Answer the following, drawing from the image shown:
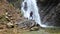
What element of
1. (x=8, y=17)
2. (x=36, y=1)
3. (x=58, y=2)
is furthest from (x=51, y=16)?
(x=8, y=17)

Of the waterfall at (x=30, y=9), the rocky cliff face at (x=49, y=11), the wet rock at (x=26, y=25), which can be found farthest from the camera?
the waterfall at (x=30, y=9)

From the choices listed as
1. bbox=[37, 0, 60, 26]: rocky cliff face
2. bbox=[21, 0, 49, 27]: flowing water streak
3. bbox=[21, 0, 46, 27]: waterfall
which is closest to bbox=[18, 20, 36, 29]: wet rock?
bbox=[37, 0, 60, 26]: rocky cliff face

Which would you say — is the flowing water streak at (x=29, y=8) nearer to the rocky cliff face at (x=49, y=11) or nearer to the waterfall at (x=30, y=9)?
the waterfall at (x=30, y=9)

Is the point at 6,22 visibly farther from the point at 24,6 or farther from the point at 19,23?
the point at 24,6

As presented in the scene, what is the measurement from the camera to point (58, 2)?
12969 millimetres

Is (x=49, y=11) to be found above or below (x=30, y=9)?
below

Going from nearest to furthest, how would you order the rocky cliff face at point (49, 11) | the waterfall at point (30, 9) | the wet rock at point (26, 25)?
the wet rock at point (26, 25)
the rocky cliff face at point (49, 11)
the waterfall at point (30, 9)

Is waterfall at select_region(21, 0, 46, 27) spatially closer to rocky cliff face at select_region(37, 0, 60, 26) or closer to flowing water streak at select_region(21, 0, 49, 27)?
flowing water streak at select_region(21, 0, 49, 27)

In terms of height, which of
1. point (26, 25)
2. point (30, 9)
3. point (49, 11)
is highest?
point (30, 9)

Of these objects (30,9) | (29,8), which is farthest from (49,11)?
(29,8)

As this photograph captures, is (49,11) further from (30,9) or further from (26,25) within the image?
(26,25)

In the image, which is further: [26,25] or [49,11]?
[49,11]

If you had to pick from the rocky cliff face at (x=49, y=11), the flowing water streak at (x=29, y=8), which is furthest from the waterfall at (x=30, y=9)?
the rocky cliff face at (x=49, y=11)

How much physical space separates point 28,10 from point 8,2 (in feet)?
6.34
